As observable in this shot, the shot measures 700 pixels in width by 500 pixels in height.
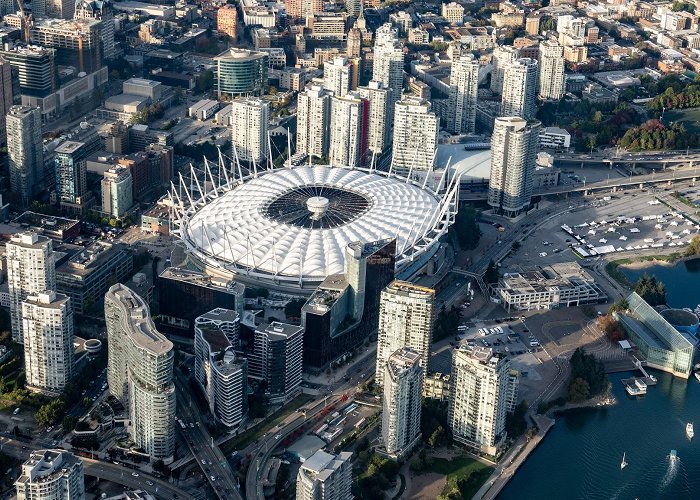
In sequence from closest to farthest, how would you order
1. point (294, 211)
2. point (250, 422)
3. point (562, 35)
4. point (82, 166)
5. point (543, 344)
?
point (250, 422), point (543, 344), point (294, 211), point (82, 166), point (562, 35)

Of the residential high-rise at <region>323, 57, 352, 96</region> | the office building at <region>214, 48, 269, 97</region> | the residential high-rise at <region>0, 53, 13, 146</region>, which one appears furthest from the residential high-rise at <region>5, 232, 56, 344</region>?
the office building at <region>214, 48, 269, 97</region>

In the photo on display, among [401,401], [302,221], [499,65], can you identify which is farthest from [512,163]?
[401,401]

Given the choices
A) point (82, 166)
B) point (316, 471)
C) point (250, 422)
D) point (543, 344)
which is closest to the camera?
point (316, 471)

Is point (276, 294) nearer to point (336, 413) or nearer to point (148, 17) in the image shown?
point (336, 413)

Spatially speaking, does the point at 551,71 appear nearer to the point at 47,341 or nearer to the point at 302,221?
the point at 302,221

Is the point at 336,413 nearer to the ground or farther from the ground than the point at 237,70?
nearer to the ground

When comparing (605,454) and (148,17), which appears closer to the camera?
(605,454)

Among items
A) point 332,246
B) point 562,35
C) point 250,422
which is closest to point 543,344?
point 332,246
